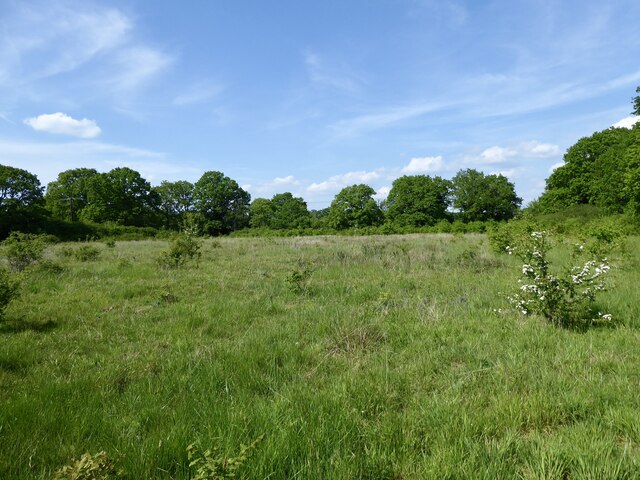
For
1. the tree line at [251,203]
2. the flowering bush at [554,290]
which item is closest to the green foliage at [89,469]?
the flowering bush at [554,290]

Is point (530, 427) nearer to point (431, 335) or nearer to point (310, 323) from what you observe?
point (431, 335)

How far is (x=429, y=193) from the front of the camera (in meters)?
63.0

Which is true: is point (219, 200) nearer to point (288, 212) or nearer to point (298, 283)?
point (288, 212)

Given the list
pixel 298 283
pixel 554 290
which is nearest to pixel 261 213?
pixel 298 283

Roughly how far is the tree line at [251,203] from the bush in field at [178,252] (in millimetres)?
41512

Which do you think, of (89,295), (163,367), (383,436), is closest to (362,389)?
(383,436)

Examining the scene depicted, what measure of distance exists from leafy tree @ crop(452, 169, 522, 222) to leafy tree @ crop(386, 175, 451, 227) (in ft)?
9.07

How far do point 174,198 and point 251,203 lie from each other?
1575cm

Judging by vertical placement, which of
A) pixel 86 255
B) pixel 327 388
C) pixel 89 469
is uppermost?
pixel 86 255

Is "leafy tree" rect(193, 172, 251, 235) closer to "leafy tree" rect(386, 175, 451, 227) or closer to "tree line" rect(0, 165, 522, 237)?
"tree line" rect(0, 165, 522, 237)

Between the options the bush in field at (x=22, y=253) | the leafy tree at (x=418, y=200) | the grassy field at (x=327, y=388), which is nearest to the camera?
the grassy field at (x=327, y=388)

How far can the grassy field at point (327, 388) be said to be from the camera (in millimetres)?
2457

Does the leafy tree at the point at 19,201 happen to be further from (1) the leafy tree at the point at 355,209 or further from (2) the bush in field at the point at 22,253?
(1) the leafy tree at the point at 355,209

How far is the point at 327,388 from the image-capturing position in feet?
11.7
